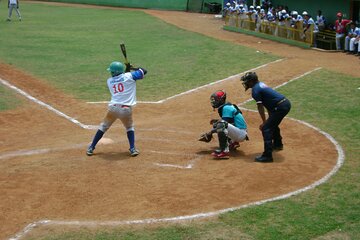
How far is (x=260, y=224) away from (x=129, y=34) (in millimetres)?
23630

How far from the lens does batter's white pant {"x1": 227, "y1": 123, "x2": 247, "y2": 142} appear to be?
11.0m

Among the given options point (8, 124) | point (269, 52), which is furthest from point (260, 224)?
point (269, 52)

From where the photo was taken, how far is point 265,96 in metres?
10.6

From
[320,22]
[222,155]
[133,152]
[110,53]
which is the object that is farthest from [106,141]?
[320,22]

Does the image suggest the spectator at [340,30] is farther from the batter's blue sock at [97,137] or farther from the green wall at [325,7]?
the batter's blue sock at [97,137]

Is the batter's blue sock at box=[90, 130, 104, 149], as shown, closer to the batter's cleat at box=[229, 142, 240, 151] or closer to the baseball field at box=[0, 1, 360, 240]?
the baseball field at box=[0, 1, 360, 240]

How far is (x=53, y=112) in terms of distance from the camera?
1534 centimetres

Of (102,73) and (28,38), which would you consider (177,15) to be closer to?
(28,38)

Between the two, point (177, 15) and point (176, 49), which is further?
point (177, 15)

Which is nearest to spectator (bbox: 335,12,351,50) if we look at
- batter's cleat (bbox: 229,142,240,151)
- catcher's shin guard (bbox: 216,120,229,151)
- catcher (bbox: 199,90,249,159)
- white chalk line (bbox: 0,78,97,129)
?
white chalk line (bbox: 0,78,97,129)

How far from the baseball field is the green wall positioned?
204 inches

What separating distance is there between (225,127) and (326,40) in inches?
688

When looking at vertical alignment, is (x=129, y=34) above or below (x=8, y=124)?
above

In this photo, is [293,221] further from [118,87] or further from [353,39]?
[353,39]
